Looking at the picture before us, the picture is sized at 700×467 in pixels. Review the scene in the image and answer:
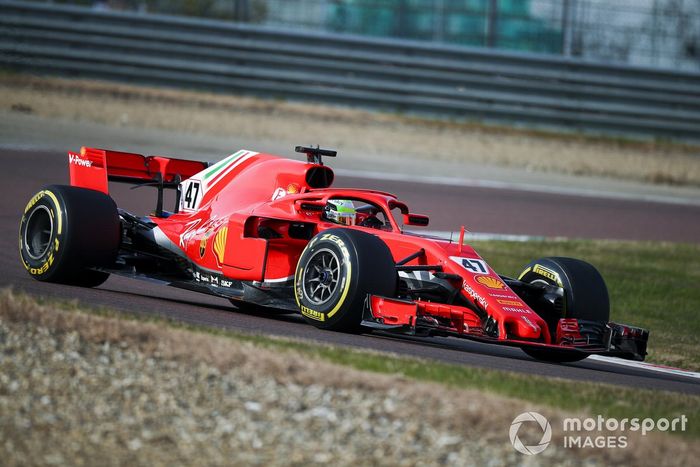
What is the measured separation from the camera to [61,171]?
1658 centimetres

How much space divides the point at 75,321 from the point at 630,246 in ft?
36.1

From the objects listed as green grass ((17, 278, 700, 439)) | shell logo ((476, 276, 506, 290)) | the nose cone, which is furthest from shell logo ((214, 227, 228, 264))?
the nose cone

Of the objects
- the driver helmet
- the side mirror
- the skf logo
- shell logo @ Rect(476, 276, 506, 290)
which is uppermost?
the driver helmet

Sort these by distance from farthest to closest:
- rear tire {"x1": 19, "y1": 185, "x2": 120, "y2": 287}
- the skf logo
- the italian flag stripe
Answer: the italian flag stripe, rear tire {"x1": 19, "y1": 185, "x2": 120, "y2": 287}, the skf logo

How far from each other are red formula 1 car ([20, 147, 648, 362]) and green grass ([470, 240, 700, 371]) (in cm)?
184

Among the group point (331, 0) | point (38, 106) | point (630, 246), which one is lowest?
point (630, 246)

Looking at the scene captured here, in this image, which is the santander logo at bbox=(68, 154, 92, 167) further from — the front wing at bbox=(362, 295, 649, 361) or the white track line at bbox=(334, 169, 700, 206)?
the white track line at bbox=(334, 169, 700, 206)

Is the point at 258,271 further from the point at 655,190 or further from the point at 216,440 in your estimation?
the point at 655,190

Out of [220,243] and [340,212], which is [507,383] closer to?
[340,212]

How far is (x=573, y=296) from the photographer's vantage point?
374 inches

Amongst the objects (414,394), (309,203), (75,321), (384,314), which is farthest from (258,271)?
(414,394)

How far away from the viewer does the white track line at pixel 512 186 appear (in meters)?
19.2

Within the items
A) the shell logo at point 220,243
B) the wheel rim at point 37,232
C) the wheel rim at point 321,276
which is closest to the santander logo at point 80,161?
the wheel rim at point 37,232

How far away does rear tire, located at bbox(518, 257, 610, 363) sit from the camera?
9500mm
